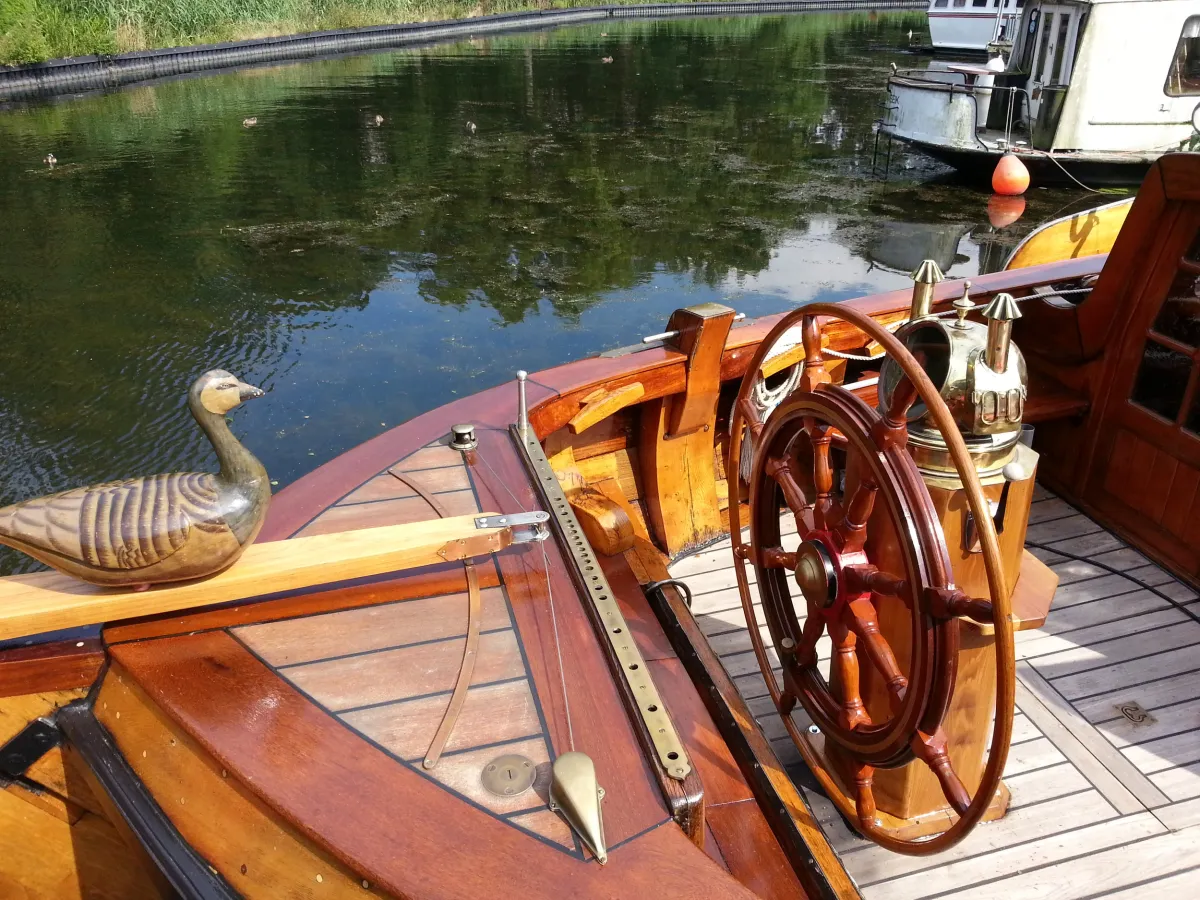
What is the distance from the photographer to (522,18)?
31453 mm

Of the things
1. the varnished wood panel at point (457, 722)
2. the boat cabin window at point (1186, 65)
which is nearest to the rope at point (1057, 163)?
the boat cabin window at point (1186, 65)

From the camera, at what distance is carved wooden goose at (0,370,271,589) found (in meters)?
1.40

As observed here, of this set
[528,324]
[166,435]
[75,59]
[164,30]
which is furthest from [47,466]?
[164,30]

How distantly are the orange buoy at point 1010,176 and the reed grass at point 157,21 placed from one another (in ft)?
61.1

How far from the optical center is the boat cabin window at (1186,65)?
10.5 metres

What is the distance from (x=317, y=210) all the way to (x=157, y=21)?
1402 centimetres

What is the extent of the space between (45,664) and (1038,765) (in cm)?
223

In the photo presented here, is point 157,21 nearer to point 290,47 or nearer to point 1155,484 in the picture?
point 290,47

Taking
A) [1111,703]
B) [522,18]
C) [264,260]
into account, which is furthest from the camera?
[522,18]

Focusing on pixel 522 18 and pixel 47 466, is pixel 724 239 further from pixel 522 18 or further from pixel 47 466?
pixel 522 18

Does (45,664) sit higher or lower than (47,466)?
higher

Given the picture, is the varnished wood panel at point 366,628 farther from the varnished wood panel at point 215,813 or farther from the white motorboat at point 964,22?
the white motorboat at point 964,22

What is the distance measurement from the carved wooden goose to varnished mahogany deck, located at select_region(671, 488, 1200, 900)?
150cm

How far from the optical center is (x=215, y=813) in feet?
4.45
